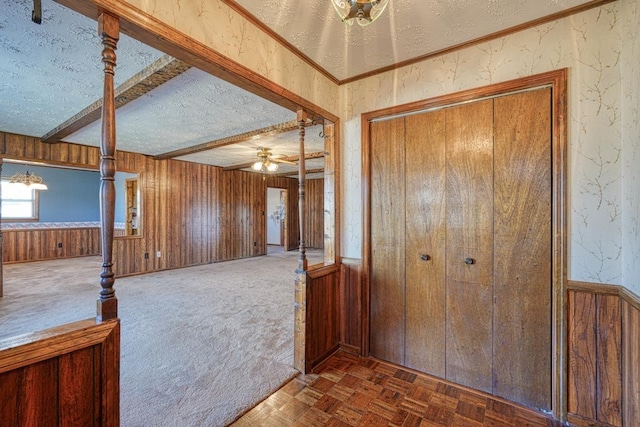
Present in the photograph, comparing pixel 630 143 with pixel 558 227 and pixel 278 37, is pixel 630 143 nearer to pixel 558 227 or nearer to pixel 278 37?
pixel 558 227

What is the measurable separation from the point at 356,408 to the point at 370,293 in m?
0.85

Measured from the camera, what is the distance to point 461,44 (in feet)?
6.22

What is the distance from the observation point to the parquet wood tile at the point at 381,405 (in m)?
1.60

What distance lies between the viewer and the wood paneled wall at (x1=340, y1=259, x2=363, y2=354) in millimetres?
2348

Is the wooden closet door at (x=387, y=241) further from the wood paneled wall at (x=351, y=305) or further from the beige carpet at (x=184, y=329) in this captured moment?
the beige carpet at (x=184, y=329)

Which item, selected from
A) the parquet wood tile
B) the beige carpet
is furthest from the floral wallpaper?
the beige carpet

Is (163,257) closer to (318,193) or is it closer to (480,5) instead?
(318,193)

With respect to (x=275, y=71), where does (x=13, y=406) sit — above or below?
below

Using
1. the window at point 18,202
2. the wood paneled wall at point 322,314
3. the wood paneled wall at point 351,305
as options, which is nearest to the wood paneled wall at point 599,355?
the wood paneled wall at point 351,305

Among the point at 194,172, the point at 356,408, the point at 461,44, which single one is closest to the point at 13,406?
the point at 356,408

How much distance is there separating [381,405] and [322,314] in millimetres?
751

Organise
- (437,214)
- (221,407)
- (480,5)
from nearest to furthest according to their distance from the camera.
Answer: (480,5)
(221,407)
(437,214)


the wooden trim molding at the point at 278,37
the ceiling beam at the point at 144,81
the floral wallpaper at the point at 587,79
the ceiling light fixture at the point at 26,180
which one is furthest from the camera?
the ceiling light fixture at the point at 26,180

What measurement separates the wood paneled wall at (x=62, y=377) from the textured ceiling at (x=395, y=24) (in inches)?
69.9
